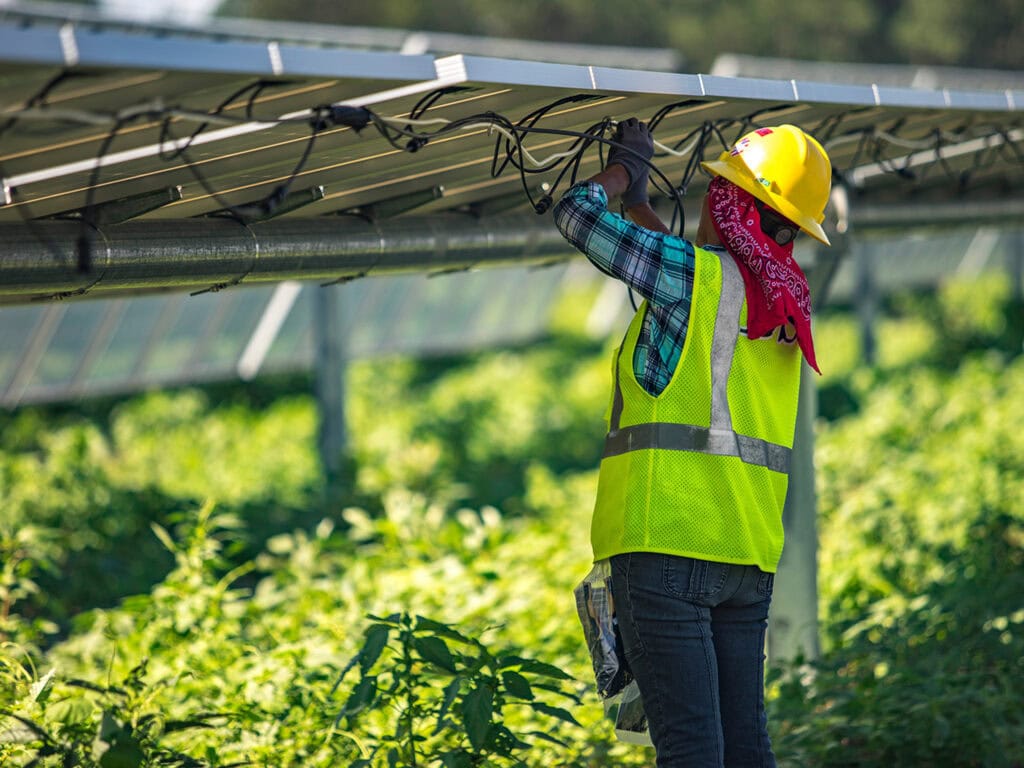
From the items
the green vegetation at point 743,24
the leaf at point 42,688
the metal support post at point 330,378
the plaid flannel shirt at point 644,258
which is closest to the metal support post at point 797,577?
the plaid flannel shirt at point 644,258

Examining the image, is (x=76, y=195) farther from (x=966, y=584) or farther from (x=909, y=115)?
(x=966, y=584)

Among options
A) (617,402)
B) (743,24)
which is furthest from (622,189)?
(743,24)

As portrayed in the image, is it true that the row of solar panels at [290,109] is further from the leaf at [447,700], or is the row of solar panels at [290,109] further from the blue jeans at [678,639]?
the leaf at [447,700]

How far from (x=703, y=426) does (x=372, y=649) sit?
1.09m

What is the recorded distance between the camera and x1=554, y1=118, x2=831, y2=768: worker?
2.86 metres

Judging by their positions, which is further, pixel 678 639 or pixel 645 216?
pixel 645 216

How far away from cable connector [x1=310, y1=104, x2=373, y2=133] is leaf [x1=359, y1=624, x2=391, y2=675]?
1376 millimetres

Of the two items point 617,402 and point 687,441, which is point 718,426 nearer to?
point 687,441

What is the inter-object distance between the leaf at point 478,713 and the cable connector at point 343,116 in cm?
150

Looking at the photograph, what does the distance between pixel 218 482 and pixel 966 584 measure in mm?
7290

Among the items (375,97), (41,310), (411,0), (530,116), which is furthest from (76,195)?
(411,0)

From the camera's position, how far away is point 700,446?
9.56ft

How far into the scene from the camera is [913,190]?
6699mm

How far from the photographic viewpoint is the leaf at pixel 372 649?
3277 mm
